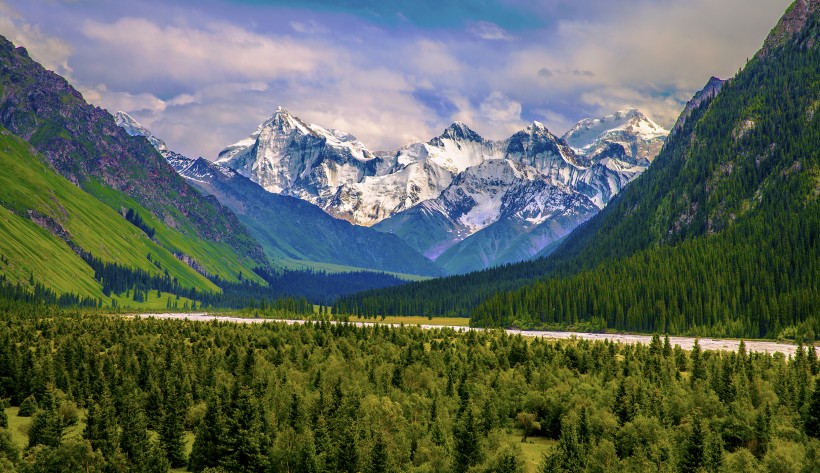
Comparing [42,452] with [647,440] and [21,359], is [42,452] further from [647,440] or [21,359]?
[647,440]

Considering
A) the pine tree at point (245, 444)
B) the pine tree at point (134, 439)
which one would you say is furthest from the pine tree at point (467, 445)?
the pine tree at point (134, 439)

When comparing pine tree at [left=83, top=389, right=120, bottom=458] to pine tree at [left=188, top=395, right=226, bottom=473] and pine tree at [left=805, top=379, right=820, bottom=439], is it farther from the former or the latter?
pine tree at [left=805, top=379, right=820, bottom=439]

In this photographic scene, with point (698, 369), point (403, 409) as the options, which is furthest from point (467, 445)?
point (698, 369)

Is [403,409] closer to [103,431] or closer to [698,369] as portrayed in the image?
[103,431]

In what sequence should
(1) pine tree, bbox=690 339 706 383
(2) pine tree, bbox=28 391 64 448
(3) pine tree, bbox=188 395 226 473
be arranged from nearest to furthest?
(3) pine tree, bbox=188 395 226 473, (2) pine tree, bbox=28 391 64 448, (1) pine tree, bbox=690 339 706 383

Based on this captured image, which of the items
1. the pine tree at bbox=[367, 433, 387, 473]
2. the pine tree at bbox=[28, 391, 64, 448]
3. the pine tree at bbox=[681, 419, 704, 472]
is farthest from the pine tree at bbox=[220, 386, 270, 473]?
the pine tree at bbox=[681, 419, 704, 472]

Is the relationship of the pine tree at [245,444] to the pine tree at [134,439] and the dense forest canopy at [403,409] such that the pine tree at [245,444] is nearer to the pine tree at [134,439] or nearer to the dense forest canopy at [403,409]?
the dense forest canopy at [403,409]

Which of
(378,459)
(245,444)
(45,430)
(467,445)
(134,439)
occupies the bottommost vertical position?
(378,459)

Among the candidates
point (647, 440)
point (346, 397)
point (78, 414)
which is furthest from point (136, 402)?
point (647, 440)

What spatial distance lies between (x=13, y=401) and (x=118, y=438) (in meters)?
53.0

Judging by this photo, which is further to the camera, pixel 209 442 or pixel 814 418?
pixel 814 418

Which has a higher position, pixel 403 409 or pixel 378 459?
pixel 403 409

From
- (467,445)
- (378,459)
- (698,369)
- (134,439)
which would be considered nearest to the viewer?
(378,459)

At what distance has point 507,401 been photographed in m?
129
